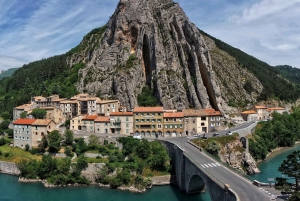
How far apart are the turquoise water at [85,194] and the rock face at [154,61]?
31.1 metres

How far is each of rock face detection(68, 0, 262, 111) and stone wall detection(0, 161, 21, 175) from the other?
30.2 meters

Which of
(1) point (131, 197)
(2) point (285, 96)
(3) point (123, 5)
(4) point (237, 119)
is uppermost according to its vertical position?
(3) point (123, 5)

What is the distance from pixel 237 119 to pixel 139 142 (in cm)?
3640

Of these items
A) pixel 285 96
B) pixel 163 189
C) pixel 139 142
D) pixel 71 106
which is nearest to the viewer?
pixel 163 189

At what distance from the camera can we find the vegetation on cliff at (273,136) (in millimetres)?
58072

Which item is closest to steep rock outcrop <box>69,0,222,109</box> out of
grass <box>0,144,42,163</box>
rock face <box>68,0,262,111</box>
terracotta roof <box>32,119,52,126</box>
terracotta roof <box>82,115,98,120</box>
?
rock face <box>68,0,262,111</box>

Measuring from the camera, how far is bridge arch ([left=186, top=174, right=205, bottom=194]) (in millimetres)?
39419

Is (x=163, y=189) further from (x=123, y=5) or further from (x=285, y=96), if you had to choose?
(x=285, y=96)

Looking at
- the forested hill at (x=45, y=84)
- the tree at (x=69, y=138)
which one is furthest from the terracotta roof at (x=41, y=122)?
the forested hill at (x=45, y=84)

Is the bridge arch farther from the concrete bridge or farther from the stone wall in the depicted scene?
the stone wall

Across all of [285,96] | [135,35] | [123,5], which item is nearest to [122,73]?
[135,35]

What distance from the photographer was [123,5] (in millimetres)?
88125

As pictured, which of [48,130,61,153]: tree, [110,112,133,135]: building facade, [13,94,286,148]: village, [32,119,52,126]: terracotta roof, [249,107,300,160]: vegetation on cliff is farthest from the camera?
[110,112,133,135]: building facade

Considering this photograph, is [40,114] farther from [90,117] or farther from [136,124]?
[136,124]
